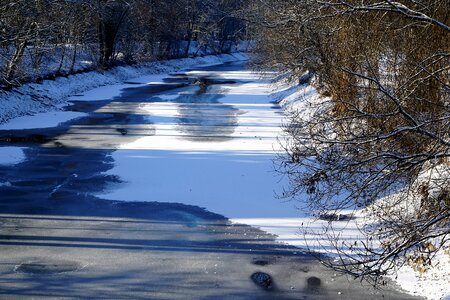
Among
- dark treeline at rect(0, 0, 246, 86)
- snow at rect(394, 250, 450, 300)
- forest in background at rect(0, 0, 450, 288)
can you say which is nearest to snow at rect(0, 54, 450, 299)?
snow at rect(394, 250, 450, 300)

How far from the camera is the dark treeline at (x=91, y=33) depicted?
72.9 feet

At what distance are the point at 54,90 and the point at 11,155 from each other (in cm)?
1262

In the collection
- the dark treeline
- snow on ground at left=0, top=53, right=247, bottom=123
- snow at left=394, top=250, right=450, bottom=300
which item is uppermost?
the dark treeline

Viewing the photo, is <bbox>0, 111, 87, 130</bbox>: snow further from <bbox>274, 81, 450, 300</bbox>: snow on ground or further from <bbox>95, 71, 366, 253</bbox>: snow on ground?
<bbox>274, 81, 450, 300</bbox>: snow on ground

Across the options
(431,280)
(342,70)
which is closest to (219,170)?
(431,280)

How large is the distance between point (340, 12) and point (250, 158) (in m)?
9.65

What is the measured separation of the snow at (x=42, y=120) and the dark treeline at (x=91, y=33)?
156cm

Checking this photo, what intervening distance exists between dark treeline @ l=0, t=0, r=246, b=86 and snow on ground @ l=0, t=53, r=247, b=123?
642 mm

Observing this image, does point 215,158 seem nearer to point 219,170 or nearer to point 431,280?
point 219,170

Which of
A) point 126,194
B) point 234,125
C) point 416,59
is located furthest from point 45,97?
point 416,59

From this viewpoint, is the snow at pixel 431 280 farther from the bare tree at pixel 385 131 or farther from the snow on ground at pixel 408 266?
the bare tree at pixel 385 131

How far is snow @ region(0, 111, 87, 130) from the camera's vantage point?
19.9 meters

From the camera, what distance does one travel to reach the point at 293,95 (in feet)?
89.8

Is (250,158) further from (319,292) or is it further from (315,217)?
(319,292)
